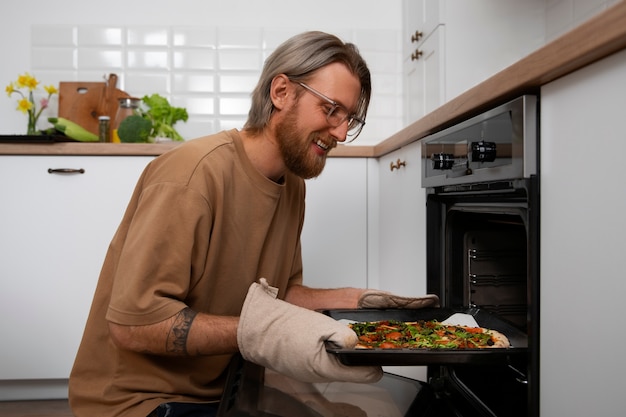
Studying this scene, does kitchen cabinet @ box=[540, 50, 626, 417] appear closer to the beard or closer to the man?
the man

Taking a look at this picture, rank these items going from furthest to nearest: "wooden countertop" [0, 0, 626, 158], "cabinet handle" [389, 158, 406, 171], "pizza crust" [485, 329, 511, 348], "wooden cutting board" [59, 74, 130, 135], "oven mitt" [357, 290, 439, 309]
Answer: "wooden cutting board" [59, 74, 130, 135] < "cabinet handle" [389, 158, 406, 171] < "oven mitt" [357, 290, 439, 309] < "pizza crust" [485, 329, 511, 348] < "wooden countertop" [0, 0, 626, 158]

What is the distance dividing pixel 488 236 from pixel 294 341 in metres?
0.72

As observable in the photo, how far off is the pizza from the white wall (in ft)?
6.41

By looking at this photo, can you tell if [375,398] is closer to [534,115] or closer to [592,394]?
[592,394]

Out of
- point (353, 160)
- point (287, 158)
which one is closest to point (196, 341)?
point (287, 158)

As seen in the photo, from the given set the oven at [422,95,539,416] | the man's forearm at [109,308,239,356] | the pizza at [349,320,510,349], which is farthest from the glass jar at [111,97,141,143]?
the pizza at [349,320,510,349]

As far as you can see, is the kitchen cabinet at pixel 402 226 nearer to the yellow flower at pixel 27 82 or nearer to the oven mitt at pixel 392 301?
the oven mitt at pixel 392 301

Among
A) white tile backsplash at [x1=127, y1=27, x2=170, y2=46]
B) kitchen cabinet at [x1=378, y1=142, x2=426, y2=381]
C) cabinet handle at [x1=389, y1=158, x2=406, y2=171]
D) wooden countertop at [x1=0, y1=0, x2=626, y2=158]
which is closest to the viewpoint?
wooden countertop at [x1=0, y1=0, x2=626, y2=158]

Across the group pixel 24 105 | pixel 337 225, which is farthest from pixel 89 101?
pixel 337 225

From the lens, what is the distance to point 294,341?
895 mm

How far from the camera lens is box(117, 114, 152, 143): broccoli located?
251cm

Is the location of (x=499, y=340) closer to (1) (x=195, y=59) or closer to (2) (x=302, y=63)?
(2) (x=302, y=63)

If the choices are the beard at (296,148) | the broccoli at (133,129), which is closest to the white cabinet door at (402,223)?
the beard at (296,148)

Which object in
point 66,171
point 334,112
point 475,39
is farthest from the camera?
point 475,39
